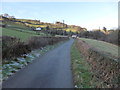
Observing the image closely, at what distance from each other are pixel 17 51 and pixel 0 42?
1668mm

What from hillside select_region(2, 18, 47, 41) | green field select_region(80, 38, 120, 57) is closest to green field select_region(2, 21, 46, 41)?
hillside select_region(2, 18, 47, 41)

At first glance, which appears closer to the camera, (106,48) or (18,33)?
(106,48)

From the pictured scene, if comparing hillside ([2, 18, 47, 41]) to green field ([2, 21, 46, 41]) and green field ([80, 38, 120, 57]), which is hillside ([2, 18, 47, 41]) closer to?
green field ([2, 21, 46, 41])

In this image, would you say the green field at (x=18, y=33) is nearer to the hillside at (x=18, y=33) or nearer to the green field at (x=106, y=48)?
the hillside at (x=18, y=33)

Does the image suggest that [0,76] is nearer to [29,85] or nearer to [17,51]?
[29,85]

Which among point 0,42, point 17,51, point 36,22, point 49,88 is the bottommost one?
point 49,88

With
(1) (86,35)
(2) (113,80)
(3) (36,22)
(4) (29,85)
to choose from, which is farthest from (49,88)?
(3) (36,22)

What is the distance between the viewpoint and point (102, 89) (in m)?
5.50

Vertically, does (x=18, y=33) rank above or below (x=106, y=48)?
above

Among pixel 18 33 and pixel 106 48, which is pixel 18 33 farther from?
pixel 106 48

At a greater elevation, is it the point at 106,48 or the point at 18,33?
the point at 18,33

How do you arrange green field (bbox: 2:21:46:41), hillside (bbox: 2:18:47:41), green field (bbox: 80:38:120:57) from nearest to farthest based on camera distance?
green field (bbox: 80:38:120:57), green field (bbox: 2:21:46:41), hillside (bbox: 2:18:47:41)

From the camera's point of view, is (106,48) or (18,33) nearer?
(106,48)

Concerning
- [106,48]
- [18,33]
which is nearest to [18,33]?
[18,33]
